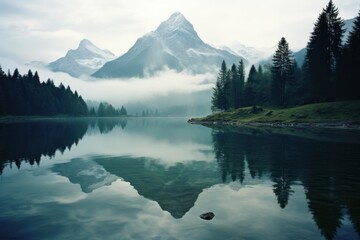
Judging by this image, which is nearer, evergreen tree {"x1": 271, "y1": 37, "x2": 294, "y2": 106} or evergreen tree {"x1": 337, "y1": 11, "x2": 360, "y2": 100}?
evergreen tree {"x1": 337, "y1": 11, "x2": 360, "y2": 100}

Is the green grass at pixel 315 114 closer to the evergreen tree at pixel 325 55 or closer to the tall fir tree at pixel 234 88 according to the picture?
the evergreen tree at pixel 325 55

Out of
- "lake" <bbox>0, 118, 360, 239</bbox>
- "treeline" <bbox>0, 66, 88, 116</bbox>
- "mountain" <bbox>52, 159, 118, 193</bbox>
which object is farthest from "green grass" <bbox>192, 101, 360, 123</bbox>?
"treeline" <bbox>0, 66, 88, 116</bbox>

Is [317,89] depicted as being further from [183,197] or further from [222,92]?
[183,197]

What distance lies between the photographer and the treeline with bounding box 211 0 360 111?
88.2m

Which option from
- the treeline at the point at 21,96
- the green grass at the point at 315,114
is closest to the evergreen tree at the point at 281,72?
the green grass at the point at 315,114

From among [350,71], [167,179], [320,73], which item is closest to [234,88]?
[320,73]

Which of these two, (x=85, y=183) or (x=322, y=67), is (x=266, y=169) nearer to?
(x=85, y=183)

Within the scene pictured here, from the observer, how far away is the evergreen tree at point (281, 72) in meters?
119

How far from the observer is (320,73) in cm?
9750

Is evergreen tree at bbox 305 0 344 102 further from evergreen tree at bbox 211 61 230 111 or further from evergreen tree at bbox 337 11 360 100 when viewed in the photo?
evergreen tree at bbox 211 61 230 111

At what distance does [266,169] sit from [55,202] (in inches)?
738

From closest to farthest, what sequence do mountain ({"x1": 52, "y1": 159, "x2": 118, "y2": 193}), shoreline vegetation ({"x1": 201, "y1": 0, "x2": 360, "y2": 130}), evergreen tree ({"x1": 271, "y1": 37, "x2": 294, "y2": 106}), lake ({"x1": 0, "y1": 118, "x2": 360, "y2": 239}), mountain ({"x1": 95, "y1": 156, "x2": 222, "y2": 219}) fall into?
1. lake ({"x1": 0, "y1": 118, "x2": 360, "y2": 239})
2. mountain ({"x1": 95, "y1": 156, "x2": 222, "y2": 219})
3. mountain ({"x1": 52, "y1": 159, "x2": 118, "y2": 193})
4. shoreline vegetation ({"x1": 201, "y1": 0, "x2": 360, "y2": 130})
5. evergreen tree ({"x1": 271, "y1": 37, "x2": 294, "y2": 106})

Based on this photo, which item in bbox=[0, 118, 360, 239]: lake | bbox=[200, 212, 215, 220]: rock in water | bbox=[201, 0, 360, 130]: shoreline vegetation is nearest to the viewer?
bbox=[0, 118, 360, 239]: lake

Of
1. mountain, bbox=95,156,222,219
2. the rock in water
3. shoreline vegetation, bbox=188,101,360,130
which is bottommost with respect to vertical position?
mountain, bbox=95,156,222,219
